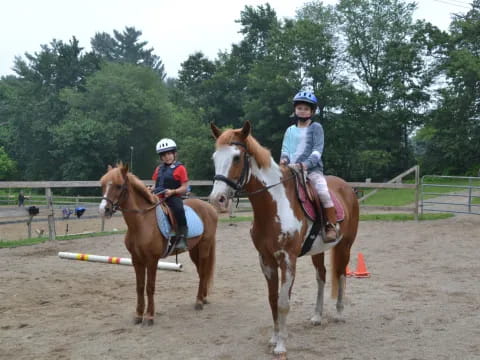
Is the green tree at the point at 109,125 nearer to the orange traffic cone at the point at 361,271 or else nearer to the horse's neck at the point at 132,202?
the orange traffic cone at the point at 361,271

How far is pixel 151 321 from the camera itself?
555 centimetres

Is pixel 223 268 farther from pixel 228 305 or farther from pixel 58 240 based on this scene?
pixel 58 240

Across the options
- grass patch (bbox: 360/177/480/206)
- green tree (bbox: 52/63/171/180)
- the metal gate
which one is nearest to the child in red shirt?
the metal gate

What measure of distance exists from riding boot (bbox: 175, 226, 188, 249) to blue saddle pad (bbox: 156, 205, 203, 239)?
2.9 inches

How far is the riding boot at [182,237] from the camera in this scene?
6.10 meters

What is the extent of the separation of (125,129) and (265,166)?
132ft

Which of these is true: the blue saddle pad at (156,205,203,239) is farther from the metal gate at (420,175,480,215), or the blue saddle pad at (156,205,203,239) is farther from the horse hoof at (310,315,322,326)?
the metal gate at (420,175,480,215)

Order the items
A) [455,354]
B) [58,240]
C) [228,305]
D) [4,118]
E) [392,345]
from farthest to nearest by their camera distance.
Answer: [4,118] < [58,240] < [228,305] < [392,345] < [455,354]

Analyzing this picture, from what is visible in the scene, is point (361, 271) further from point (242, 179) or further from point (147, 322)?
point (242, 179)

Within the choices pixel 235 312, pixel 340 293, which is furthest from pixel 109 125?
pixel 340 293

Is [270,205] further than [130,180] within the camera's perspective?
No

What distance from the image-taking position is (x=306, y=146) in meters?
5.11

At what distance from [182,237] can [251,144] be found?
2.27 metres

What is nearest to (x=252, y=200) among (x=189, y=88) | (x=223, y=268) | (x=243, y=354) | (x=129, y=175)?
(x=243, y=354)
